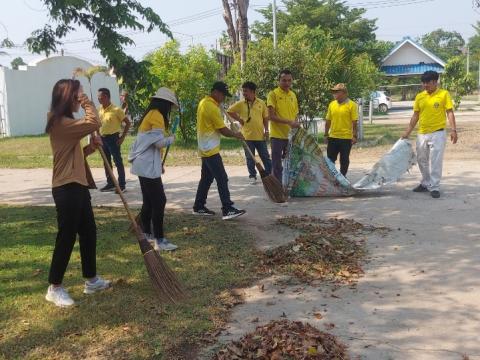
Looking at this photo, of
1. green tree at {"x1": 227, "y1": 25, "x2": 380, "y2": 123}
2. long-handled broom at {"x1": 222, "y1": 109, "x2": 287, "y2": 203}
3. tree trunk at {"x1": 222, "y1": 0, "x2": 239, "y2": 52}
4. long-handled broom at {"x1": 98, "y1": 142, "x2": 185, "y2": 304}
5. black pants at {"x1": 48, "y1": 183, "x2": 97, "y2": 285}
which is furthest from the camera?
tree trunk at {"x1": 222, "y1": 0, "x2": 239, "y2": 52}

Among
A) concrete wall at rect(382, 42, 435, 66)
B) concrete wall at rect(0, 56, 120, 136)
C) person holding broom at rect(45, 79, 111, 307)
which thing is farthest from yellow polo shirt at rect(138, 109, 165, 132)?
concrete wall at rect(382, 42, 435, 66)

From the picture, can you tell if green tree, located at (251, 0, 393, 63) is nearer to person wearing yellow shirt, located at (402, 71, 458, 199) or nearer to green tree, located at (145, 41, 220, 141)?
green tree, located at (145, 41, 220, 141)

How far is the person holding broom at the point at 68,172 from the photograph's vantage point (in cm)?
411

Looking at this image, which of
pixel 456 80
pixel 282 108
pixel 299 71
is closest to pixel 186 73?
pixel 299 71

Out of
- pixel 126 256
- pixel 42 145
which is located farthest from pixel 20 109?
pixel 126 256

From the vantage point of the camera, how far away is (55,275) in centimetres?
432

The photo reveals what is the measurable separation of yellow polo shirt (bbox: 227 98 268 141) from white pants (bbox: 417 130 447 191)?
244 centimetres

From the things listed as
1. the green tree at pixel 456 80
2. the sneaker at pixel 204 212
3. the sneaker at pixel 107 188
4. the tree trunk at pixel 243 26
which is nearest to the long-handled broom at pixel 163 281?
the sneaker at pixel 204 212

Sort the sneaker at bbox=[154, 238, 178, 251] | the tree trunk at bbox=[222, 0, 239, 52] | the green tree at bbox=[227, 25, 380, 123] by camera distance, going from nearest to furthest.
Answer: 1. the sneaker at bbox=[154, 238, 178, 251]
2. the green tree at bbox=[227, 25, 380, 123]
3. the tree trunk at bbox=[222, 0, 239, 52]

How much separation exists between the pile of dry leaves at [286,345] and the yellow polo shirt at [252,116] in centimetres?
527

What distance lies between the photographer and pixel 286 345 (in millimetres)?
3305

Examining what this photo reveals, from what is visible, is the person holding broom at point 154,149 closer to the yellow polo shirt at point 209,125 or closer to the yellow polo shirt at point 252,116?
the yellow polo shirt at point 209,125

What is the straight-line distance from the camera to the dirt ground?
11.9 ft

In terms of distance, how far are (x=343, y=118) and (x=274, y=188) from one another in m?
1.69
